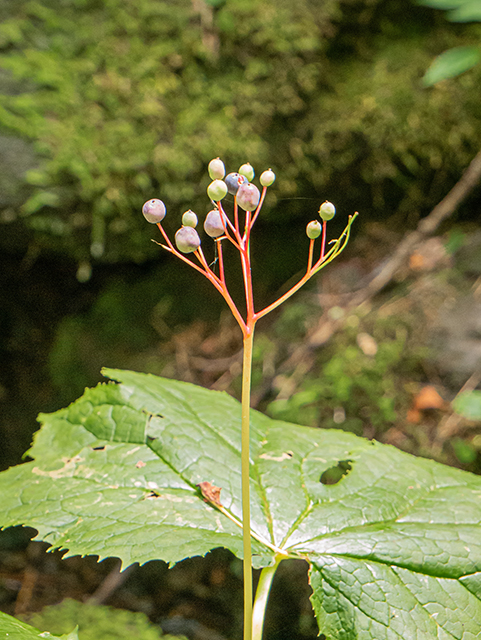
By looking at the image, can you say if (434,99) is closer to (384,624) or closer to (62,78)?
(62,78)

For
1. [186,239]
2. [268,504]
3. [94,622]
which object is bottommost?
[94,622]

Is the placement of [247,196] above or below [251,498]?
above

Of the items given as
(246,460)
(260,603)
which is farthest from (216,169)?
(260,603)

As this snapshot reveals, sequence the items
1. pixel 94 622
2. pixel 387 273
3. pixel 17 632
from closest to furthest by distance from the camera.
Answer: pixel 17 632
pixel 94 622
pixel 387 273

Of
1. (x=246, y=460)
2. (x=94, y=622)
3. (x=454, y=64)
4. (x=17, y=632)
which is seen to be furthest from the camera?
(x=454, y=64)

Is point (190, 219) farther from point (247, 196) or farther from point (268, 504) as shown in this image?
point (268, 504)

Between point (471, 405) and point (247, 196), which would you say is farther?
point (471, 405)

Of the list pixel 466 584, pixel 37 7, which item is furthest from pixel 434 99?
pixel 466 584

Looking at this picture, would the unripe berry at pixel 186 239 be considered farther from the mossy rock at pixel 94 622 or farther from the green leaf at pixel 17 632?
the mossy rock at pixel 94 622

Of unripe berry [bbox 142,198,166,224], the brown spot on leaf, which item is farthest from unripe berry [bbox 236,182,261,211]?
the brown spot on leaf
